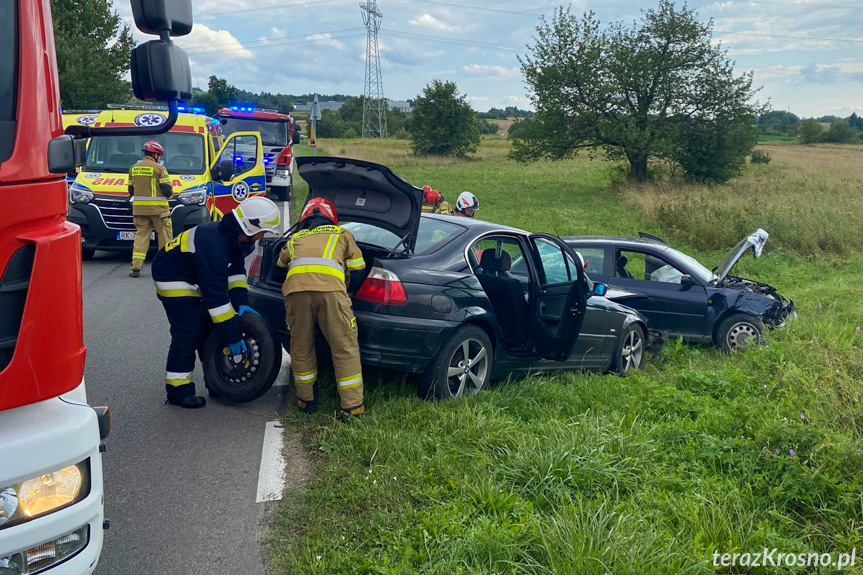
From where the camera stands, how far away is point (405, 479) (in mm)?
4148

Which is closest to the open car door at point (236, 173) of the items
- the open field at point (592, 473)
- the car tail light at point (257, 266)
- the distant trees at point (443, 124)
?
the car tail light at point (257, 266)

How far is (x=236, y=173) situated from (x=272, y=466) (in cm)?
1157

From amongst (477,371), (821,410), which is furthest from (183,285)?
(821,410)

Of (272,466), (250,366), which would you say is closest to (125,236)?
(250,366)

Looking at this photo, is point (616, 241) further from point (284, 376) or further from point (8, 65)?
point (8, 65)

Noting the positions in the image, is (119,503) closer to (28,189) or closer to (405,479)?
(405,479)

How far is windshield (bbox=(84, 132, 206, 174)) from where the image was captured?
12.0m

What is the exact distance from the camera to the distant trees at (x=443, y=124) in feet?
174

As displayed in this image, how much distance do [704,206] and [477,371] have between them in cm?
1480

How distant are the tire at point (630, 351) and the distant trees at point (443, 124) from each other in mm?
45974

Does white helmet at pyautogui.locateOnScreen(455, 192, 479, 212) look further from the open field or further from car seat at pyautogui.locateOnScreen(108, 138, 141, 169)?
car seat at pyautogui.locateOnScreen(108, 138, 141, 169)

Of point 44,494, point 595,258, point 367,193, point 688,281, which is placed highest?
point 367,193

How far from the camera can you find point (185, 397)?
550cm

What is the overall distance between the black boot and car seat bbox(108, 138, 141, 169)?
305 inches
